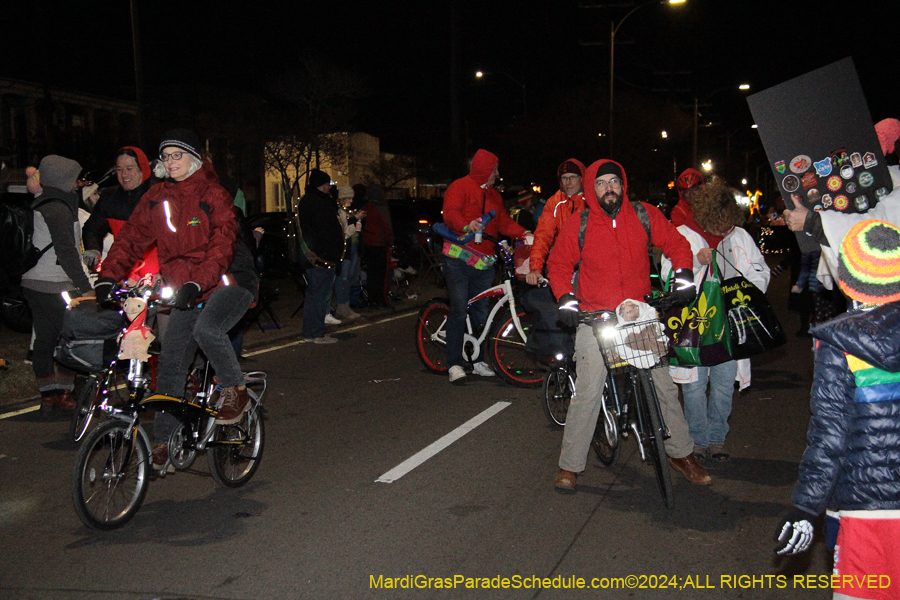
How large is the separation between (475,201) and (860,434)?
6.15m

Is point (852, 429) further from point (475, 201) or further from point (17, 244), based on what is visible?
point (17, 244)

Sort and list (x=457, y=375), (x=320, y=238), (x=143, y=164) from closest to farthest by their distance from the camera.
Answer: (x=143, y=164) < (x=457, y=375) < (x=320, y=238)

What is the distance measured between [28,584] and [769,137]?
3946mm

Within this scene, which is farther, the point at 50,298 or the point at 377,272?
the point at 377,272

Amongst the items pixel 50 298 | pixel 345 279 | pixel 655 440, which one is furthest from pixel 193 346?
pixel 345 279

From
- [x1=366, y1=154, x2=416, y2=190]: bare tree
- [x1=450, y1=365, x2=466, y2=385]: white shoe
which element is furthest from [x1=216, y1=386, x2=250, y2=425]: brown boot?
[x1=366, y1=154, x2=416, y2=190]: bare tree

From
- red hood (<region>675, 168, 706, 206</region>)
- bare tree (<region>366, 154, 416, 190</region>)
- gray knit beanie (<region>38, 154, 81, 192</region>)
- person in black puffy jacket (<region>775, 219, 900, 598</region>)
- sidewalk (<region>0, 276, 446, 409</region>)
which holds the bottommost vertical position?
sidewalk (<region>0, 276, 446, 409</region>)

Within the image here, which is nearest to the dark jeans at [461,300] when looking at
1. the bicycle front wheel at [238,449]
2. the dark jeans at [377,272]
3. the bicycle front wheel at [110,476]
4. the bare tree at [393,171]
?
the bicycle front wheel at [238,449]

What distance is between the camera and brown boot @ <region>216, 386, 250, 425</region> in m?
5.18

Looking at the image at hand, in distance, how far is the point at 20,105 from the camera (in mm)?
37531

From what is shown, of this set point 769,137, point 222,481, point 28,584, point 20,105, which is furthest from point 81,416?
point 20,105

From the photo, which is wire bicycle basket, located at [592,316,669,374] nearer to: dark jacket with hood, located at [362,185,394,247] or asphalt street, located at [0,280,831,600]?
asphalt street, located at [0,280,831,600]

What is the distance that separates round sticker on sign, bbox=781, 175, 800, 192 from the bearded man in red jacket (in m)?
1.69

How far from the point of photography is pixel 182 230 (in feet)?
16.8
